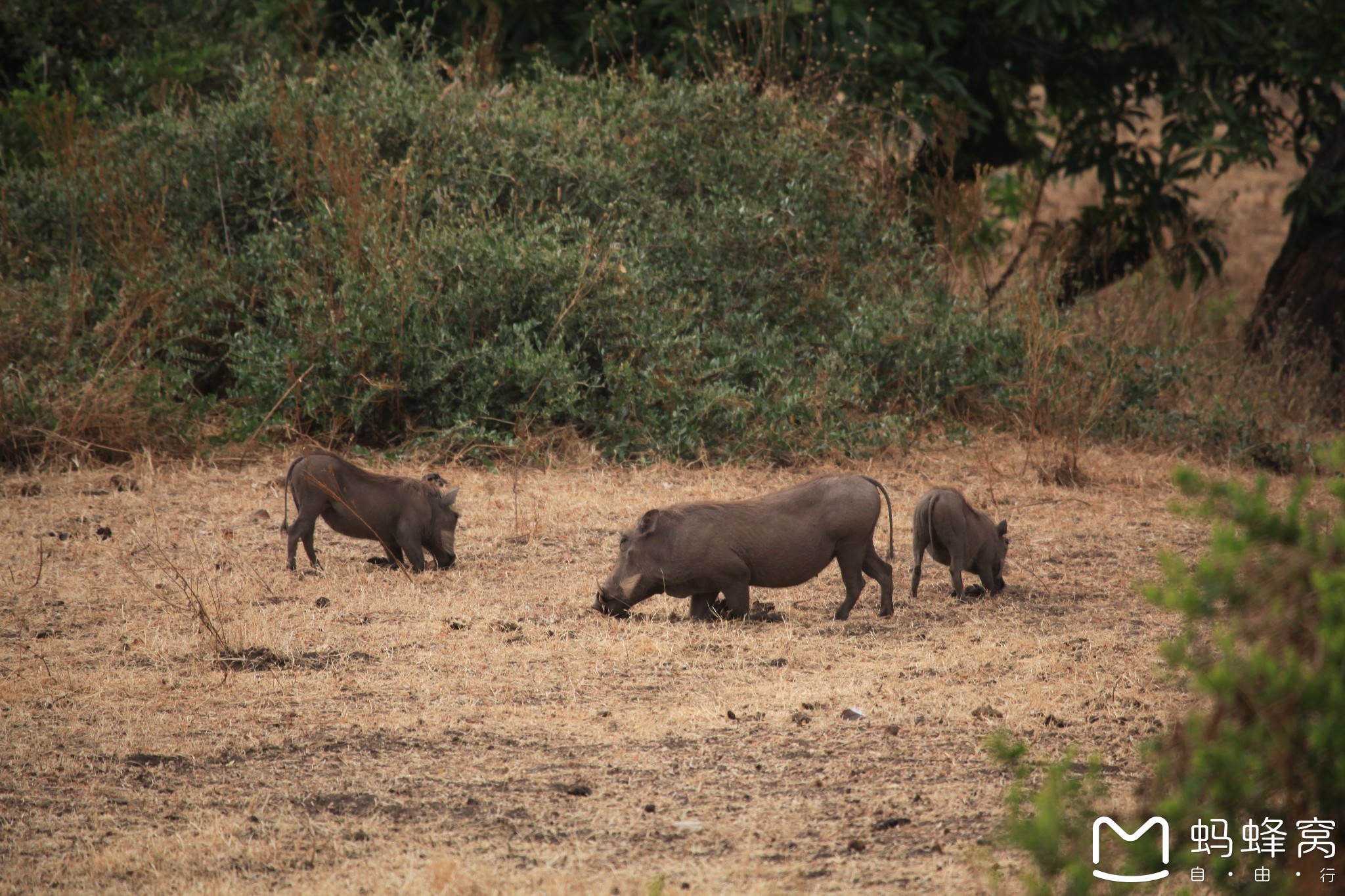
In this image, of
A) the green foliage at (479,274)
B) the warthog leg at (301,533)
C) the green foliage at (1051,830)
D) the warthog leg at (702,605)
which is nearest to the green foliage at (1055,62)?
the green foliage at (479,274)

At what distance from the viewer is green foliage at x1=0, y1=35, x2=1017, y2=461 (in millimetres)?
8977

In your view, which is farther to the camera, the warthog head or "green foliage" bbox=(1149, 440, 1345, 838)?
the warthog head

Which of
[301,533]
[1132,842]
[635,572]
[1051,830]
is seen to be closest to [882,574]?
[635,572]

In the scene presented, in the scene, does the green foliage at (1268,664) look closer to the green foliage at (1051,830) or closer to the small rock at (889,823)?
the green foliage at (1051,830)

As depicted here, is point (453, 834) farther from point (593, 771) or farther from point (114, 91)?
point (114, 91)

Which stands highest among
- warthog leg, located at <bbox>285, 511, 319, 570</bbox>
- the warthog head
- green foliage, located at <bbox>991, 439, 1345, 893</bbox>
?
green foliage, located at <bbox>991, 439, 1345, 893</bbox>

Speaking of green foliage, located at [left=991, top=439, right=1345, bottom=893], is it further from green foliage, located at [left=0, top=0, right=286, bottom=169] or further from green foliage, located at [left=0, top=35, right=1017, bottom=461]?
green foliage, located at [left=0, top=0, right=286, bottom=169]

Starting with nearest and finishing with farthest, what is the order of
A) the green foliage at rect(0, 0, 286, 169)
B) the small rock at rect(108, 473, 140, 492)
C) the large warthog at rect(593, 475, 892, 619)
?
1. the large warthog at rect(593, 475, 892, 619)
2. the small rock at rect(108, 473, 140, 492)
3. the green foliage at rect(0, 0, 286, 169)

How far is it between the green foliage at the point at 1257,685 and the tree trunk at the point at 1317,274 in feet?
33.6

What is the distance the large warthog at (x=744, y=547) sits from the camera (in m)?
5.70

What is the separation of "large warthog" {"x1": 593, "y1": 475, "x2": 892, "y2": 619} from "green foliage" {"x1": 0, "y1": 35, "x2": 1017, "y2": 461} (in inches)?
122

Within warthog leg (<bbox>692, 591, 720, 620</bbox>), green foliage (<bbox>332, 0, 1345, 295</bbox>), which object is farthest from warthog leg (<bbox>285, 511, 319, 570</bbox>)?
green foliage (<bbox>332, 0, 1345, 295</bbox>)

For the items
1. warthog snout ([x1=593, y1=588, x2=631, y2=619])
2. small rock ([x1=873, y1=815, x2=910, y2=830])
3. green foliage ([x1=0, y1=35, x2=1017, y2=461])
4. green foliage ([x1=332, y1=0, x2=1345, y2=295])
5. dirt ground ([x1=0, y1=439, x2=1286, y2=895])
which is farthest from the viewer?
green foliage ([x1=332, y1=0, x2=1345, y2=295])

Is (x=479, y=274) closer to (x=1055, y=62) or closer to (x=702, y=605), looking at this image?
(x=702, y=605)
